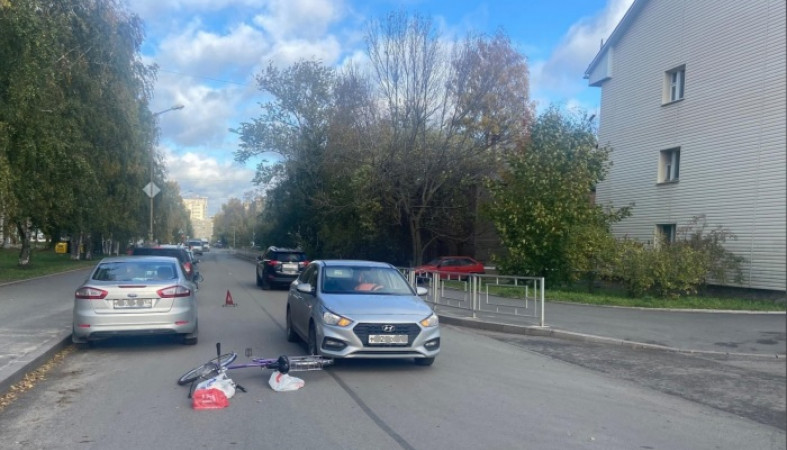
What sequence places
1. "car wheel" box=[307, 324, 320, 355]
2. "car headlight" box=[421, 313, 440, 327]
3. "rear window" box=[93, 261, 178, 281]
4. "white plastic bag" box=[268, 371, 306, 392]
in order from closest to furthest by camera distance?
"white plastic bag" box=[268, 371, 306, 392] < "car headlight" box=[421, 313, 440, 327] < "car wheel" box=[307, 324, 320, 355] < "rear window" box=[93, 261, 178, 281]

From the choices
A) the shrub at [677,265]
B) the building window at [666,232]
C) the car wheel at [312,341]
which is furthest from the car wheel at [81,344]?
the building window at [666,232]

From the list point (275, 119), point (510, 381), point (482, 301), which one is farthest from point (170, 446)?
point (275, 119)

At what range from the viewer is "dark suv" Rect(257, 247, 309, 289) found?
82.9 feet

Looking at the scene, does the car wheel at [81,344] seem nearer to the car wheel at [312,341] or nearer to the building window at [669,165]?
the car wheel at [312,341]

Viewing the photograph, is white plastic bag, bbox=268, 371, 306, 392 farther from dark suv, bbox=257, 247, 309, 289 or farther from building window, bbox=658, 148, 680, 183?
building window, bbox=658, 148, 680, 183

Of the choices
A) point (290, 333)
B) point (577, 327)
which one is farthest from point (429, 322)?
Result: point (577, 327)

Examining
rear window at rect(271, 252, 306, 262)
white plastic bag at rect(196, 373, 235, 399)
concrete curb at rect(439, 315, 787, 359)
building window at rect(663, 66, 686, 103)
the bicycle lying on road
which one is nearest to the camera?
white plastic bag at rect(196, 373, 235, 399)

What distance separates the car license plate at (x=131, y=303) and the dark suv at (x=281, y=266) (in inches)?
579

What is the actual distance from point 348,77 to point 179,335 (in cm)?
2150

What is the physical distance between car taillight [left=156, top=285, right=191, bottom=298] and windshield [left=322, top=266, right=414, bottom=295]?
2300mm

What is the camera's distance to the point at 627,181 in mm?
26812

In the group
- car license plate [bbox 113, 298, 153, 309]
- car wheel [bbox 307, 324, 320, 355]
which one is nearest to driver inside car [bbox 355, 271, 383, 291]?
car wheel [bbox 307, 324, 320, 355]

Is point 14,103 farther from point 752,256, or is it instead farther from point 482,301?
point 752,256

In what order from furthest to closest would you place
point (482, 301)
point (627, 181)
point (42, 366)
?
point (627, 181)
point (482, 301)
point (42, 366)
